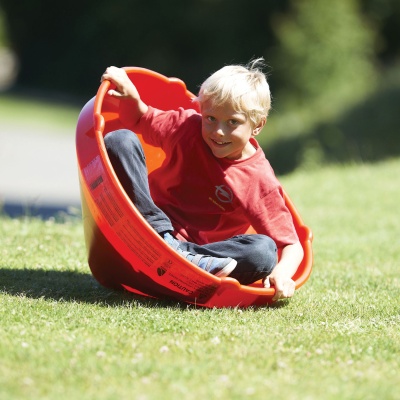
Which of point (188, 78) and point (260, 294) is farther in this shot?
point (188, 78)

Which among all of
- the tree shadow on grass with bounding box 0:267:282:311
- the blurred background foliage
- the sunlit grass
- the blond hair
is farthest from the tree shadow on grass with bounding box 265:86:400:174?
the sunlit grass

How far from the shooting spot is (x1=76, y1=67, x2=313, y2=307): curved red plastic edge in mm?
3908

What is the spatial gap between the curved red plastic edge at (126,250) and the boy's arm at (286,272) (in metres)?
0.06

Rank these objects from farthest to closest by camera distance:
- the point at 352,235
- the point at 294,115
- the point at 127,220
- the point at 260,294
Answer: the point at 294,115
the point at 352,235
the point at 260,294
the point at 127,220

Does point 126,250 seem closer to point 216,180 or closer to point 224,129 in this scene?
point 216,180

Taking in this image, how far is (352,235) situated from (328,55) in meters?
14.2

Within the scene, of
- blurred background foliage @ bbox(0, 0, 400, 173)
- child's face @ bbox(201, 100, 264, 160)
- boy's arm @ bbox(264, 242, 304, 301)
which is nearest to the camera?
boy's arm @ bbox(264, 242, 304, 301)

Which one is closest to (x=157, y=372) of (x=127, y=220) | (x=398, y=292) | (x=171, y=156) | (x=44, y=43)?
(x=127, y=220)

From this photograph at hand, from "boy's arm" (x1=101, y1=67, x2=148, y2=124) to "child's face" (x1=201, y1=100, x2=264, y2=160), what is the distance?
1.28ft

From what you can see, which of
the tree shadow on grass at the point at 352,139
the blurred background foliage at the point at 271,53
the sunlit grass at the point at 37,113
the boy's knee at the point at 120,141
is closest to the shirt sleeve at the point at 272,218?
the boy's knee at the point at 120,141

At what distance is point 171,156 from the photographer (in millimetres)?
4699

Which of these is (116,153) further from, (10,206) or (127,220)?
(10,206)

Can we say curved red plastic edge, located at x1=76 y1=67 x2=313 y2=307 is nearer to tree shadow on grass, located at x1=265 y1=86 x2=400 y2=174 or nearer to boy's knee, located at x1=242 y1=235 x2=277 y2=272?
boy's knee, located at x1=242 y1=235 x2=277 y2=272

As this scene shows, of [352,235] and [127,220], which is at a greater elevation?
[127,220]
